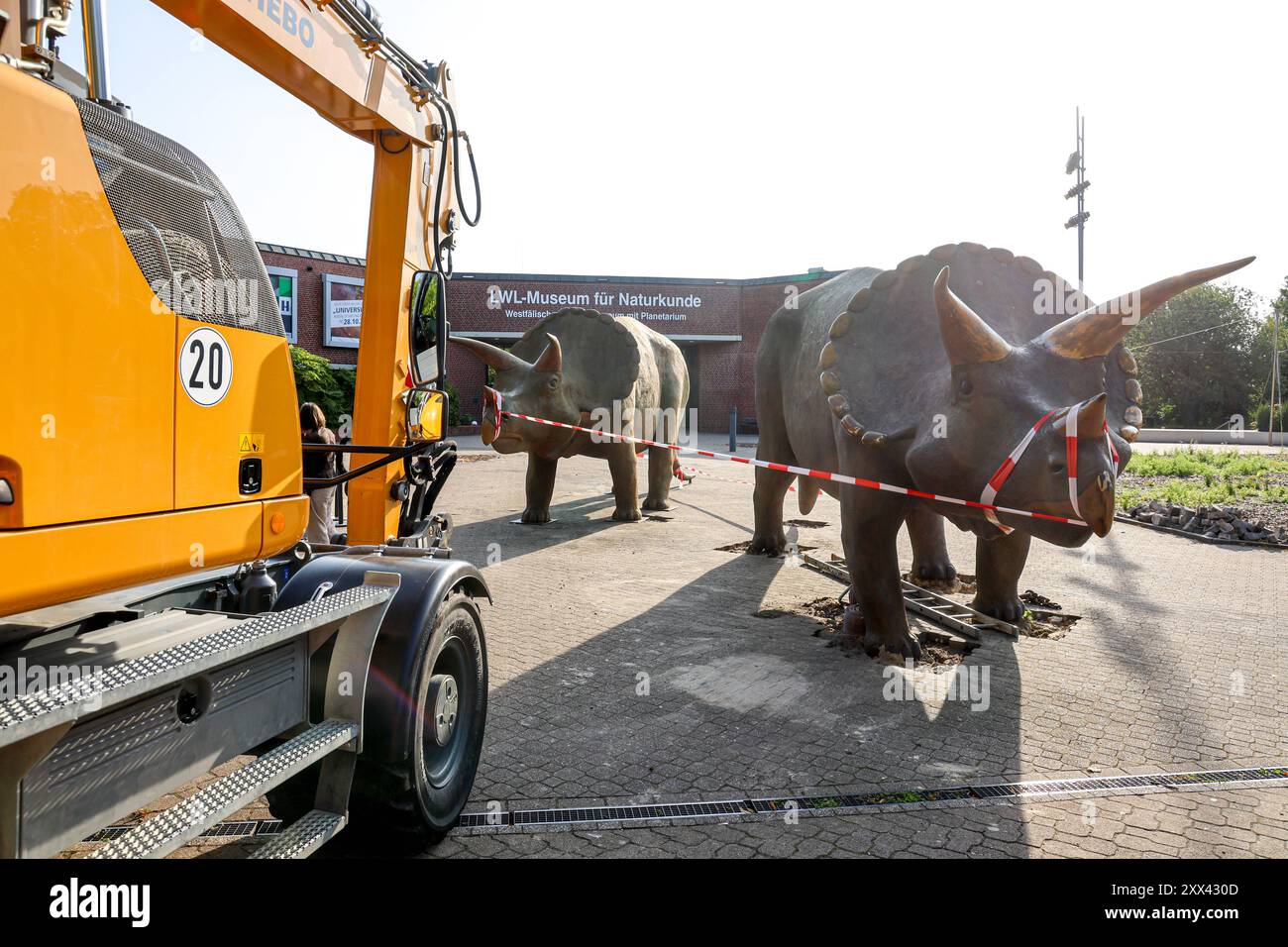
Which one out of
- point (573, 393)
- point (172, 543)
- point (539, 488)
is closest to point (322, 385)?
point (539, 488)

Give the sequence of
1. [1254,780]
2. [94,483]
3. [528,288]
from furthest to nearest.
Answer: [528,288] → [1254,780] → [94,483]

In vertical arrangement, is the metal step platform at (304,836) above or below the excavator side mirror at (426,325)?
below

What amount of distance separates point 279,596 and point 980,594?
17.8 ft

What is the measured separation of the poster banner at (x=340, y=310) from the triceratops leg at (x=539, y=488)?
19988mm

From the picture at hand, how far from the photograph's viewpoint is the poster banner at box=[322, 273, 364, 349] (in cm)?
3022

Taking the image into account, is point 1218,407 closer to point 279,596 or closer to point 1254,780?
point 1254,780

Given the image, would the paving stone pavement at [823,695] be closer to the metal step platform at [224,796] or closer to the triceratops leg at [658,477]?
the metal step platform at [224,796]

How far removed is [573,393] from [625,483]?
1659 mm

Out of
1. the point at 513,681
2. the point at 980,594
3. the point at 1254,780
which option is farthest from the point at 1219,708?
the point at 513,681

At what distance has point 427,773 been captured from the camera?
359cm

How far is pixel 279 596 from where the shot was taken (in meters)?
3.38

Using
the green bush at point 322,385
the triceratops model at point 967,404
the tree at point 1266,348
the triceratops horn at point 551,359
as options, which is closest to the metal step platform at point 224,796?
the triceratops model at point 967,404

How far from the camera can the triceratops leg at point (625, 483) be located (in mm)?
12727

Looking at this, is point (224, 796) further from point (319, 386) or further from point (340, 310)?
point (340, 310)
